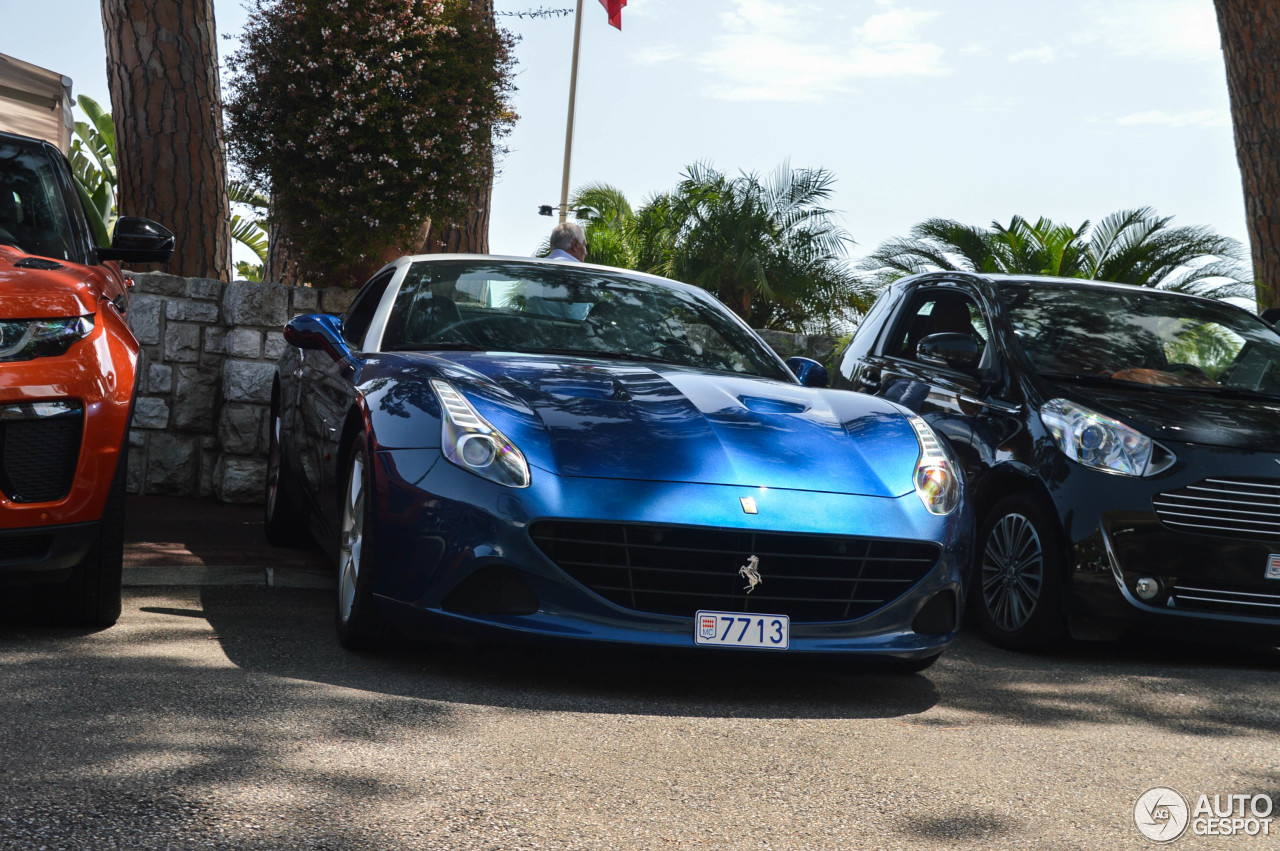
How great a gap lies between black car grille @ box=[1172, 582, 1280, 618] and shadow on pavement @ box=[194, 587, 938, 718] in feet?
3.84

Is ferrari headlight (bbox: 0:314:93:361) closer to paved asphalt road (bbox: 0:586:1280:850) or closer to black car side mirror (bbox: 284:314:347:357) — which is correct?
paved asphalt road (bbox: 0:586:1280:850)

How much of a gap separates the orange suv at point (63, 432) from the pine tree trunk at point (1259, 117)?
29.8 feet

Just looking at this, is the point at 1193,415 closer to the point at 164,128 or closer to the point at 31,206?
the point at 31,206

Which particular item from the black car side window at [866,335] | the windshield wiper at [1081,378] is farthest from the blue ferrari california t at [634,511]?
the black car side window at [866,335]

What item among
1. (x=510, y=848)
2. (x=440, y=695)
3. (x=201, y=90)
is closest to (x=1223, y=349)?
(x=440, y=695)

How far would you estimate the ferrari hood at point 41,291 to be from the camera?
14.0 feet

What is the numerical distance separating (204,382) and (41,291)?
487cm

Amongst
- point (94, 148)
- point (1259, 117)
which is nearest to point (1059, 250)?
point (1259, 117)

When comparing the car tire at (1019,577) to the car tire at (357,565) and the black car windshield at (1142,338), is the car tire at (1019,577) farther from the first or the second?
the car tire at (357,565)

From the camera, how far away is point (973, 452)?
5961 millimetres

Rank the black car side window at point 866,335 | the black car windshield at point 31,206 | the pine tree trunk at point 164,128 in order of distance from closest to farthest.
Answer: the black car windshield at point 31,206 < the black car side window at point 866,335 < the pine tree trunk at point 164,128

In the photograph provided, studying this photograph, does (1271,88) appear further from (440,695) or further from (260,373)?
(440,695)

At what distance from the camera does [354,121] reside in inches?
347

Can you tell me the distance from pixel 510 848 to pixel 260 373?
6812 mm
